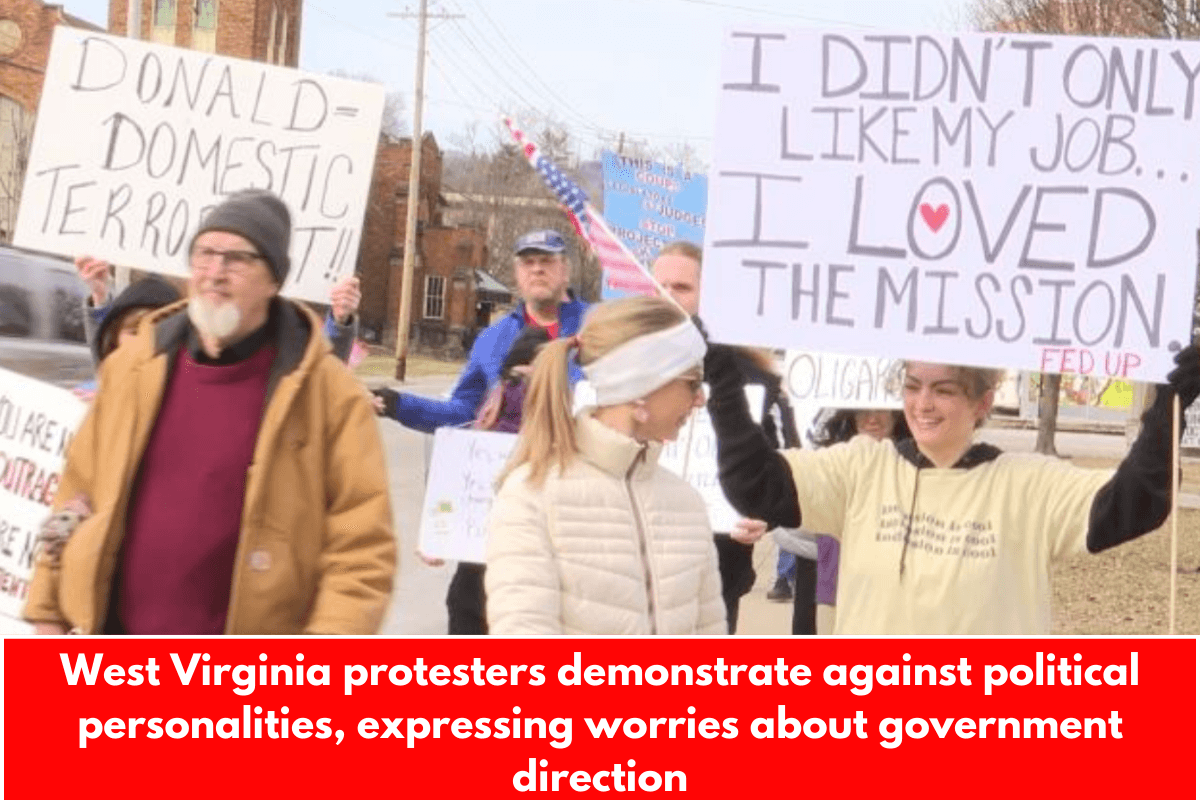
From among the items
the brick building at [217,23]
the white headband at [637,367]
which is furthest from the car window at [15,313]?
the brick building at [217,23]

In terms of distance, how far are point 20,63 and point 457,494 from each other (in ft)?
173

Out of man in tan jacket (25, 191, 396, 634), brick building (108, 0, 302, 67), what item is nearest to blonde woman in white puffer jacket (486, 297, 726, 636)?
man in tan jacket (25, 191, 396, 634)

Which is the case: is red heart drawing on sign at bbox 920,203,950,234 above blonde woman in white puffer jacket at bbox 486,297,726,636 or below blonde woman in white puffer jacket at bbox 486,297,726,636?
above

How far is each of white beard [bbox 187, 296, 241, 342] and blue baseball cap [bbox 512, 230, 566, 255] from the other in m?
2.02

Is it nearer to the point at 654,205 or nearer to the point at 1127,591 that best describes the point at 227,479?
the point at 654,205

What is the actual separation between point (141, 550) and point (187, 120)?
245 cm

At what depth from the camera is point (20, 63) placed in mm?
A: 55250

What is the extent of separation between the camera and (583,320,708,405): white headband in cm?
372

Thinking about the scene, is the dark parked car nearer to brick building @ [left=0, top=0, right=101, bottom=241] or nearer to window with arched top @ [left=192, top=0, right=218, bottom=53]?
brick building @ [left=0, top=0, right=101, bottom=241]

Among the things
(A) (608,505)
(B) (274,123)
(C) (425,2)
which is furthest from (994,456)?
(C) (425,2)

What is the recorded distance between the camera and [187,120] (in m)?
5.85

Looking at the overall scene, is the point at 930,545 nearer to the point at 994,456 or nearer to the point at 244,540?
the point at 994,456

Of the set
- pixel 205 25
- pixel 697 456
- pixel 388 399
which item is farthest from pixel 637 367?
pixel 205 25

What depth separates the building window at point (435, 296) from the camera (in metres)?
78.9
